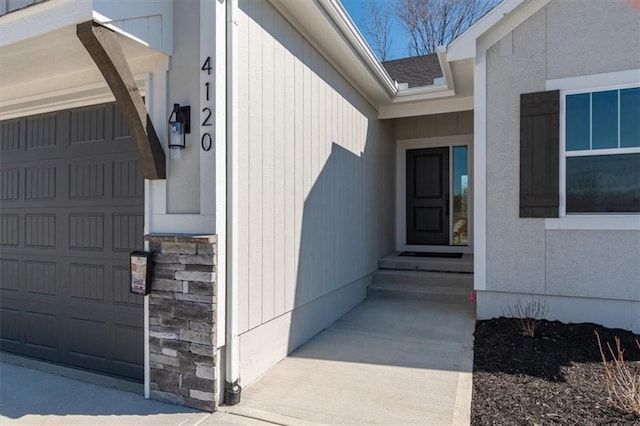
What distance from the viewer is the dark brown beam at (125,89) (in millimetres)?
2451

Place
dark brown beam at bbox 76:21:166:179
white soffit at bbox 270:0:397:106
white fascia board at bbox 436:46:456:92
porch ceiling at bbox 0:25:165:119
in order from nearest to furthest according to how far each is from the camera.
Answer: dark brown beam at bbox 76:21:166:179 < porch ceiling at bbox 0:25:165:119 < white soffit at bbox 270:0:397:106 < white fascia board at bbox 436:46:456:92

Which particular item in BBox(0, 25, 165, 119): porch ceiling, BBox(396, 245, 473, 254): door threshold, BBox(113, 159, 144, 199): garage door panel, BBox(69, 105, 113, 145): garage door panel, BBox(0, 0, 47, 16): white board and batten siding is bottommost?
BBox(396, 245, 473, 254): door threshold

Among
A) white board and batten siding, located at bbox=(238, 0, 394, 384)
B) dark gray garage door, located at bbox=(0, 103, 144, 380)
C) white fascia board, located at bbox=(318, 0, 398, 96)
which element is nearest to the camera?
white board and batten siding, located at bbox=(238, 0, 394, 384)

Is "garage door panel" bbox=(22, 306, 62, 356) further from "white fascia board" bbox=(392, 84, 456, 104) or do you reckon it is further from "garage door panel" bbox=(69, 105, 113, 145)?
"white fascia board" bbox=(392, 84, 456, 104)

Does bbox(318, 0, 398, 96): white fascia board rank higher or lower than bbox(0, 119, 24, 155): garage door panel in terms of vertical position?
higher

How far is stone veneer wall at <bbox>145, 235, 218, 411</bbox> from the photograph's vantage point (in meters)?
2.77

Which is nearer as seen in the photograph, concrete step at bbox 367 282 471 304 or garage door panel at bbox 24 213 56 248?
garage door panel at bbox 24 213 56 248

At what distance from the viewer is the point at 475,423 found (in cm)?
256

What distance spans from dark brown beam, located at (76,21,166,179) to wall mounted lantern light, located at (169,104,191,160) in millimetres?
125

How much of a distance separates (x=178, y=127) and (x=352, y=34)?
8.42 feet

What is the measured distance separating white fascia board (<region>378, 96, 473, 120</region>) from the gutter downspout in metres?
4.38

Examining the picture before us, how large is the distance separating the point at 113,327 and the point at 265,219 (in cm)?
169

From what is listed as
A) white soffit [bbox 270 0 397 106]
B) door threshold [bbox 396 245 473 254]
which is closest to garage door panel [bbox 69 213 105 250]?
white soffit [bbox 270 0 397 106]

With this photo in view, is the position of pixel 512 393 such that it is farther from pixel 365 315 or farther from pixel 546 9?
pixel 546 9
